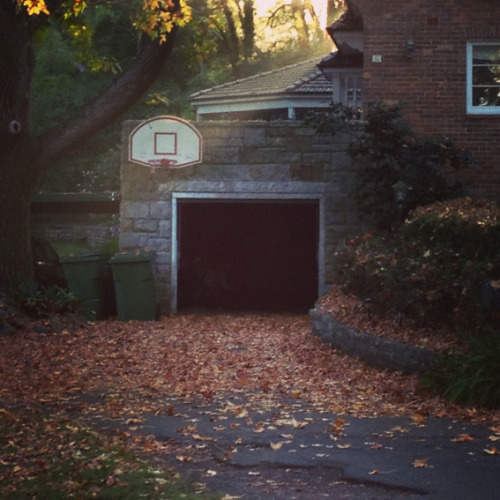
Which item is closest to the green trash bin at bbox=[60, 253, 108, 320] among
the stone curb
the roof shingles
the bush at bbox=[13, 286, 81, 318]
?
the bush at bbox=[13, 286, 81, 318]

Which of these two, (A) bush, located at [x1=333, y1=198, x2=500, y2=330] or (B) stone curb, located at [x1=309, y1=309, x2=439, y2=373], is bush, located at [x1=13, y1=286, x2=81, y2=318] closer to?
(B) stone curb, located at [x1=309, y1=309, x2=439, y2=373]

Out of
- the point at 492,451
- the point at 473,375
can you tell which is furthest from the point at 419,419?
the point at 492,451

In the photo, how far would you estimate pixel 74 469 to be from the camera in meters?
6.75

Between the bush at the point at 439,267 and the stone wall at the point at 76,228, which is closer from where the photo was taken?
the bush at the point at 439,267

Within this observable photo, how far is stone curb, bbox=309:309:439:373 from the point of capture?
10.7 meters

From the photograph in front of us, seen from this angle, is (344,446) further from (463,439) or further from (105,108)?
(105,108)

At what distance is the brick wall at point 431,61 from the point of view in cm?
1894

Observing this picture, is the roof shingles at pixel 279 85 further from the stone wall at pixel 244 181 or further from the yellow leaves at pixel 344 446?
the yellow leaves at pixel 344 446

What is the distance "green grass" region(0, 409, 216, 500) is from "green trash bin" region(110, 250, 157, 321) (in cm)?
900

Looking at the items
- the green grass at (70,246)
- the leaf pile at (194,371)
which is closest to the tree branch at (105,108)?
the leaf pile at (194,371)

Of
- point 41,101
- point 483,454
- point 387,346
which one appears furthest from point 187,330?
point 41,101

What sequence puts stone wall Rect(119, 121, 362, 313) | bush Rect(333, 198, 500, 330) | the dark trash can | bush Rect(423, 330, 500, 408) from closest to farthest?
1. bush Rect(423, 330, 500, 408)
2. the dark trash can
3. bush Rect(333, 198, 500, 330)
4. stone wall Rect(119, 121, 362, 313)

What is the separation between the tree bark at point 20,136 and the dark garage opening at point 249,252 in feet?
24.4

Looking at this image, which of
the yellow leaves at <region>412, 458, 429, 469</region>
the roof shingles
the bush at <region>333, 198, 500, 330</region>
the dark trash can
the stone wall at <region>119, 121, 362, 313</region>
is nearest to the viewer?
the yellow leaves at <region>412, 458, 429, 469</region>
